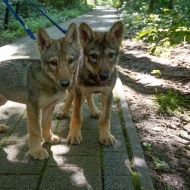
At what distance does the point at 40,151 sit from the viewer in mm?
4047

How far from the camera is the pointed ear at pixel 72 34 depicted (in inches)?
161

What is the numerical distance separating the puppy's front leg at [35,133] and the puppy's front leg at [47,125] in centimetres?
40

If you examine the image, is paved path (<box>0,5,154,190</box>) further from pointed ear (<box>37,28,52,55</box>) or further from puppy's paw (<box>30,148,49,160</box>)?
pointed ear (<box>37,28,52,55</box>)

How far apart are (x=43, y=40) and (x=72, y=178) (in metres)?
1.78

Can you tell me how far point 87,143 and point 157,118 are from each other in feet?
5.56

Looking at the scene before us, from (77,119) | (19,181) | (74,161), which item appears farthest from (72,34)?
(19,181)

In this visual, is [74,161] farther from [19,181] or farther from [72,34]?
[72,34]

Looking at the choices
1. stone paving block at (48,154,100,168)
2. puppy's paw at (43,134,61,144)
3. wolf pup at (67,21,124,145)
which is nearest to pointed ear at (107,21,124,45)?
wolf pup at (67,21,124,145)

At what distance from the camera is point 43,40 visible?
3986 mm

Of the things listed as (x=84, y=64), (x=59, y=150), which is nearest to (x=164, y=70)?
(x=84, y=64)

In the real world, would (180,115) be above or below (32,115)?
below

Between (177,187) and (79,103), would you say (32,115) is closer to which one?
(79,103)

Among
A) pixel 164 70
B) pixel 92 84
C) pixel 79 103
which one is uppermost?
pixel 92 84

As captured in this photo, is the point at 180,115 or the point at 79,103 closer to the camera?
the point at 79,103
